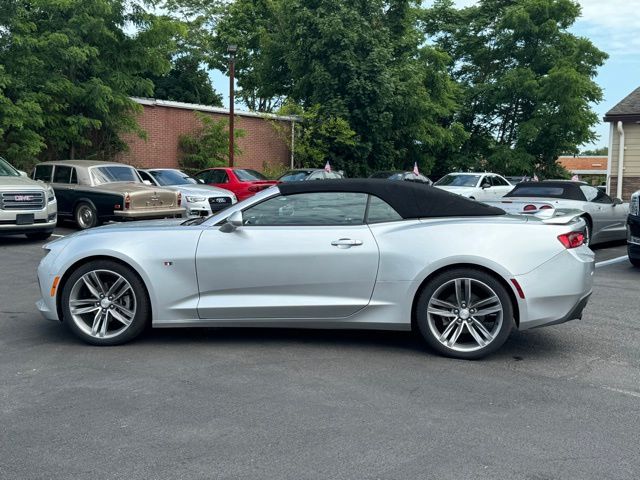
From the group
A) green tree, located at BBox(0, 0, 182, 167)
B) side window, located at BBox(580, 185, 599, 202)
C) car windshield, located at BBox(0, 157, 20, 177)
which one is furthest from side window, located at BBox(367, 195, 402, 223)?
green tree, located at BBox(0, 0, 182, 167)

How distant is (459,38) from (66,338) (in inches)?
1592

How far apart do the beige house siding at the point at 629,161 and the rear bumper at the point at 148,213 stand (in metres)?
16.7

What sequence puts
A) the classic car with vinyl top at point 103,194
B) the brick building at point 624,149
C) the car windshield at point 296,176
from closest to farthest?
the classic car with vinyl top at point 103,194, the car windshield at point 296,176, the brick building at point 624,149

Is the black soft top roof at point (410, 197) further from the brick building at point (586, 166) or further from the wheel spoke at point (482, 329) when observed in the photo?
the brick building at point (586, 166)

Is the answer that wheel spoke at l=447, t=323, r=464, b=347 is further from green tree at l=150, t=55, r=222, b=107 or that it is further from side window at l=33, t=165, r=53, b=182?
green tree at l=150, t=55, r=222, b=107

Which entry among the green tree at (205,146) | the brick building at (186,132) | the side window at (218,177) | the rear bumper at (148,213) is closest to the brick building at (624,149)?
the brick building at (186,132)

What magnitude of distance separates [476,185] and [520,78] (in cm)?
1782

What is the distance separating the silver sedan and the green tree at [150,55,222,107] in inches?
1371

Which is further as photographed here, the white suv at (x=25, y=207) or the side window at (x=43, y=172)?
the side window at (x=43, y=172)

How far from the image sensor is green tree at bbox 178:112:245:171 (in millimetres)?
27453

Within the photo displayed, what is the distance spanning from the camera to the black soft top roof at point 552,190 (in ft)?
44.2

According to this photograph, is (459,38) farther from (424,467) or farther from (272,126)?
(424,467)

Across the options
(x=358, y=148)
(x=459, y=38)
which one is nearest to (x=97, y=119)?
(x=358, y=148)

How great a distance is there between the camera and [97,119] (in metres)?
22.1
